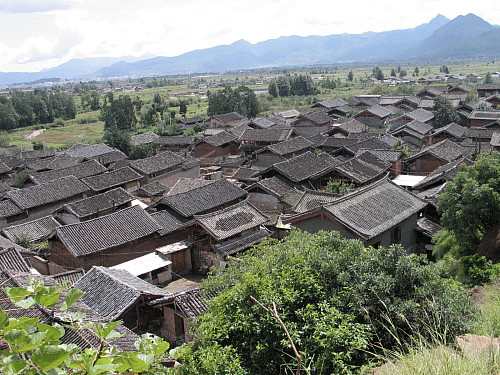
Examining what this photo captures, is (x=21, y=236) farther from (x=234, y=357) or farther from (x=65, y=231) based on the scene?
(x=234, y=357)

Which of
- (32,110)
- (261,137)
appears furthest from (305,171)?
(32,110)

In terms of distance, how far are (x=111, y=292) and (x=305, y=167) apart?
21181mm

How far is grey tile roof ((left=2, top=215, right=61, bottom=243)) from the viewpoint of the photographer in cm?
2923

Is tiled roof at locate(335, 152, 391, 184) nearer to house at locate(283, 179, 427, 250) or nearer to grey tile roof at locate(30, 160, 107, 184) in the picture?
house at locate(283, 179, 427, 250)

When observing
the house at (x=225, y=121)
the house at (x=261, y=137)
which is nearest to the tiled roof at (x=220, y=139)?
the house at (x=261, y=137)

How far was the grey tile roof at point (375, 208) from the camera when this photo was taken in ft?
70.1

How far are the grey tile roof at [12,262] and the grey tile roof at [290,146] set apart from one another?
1093 inches

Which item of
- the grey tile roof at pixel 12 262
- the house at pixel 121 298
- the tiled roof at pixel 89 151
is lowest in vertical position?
the tiled roof at pixel 89 151

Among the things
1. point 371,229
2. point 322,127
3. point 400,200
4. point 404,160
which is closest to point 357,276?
point 371,229

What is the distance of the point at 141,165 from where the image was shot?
44.1 meters

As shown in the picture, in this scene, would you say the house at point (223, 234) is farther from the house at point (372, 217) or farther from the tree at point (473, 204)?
the tree at point (473, 204)

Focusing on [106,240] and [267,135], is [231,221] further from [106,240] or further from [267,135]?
[267,135]

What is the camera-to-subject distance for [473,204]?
18234 mm

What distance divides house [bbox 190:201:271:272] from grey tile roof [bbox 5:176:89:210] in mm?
15288
